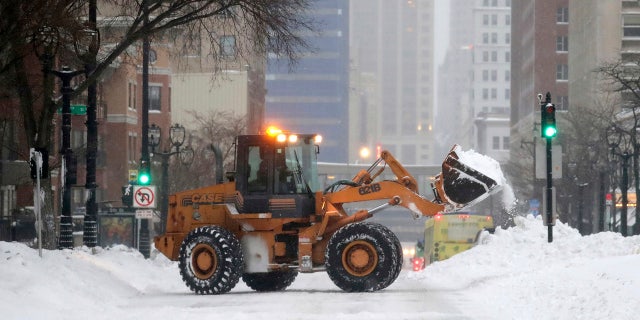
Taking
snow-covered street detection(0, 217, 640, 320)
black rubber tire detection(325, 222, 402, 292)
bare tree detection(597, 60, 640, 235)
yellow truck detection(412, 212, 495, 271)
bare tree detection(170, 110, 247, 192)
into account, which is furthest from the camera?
bare tree detection(170, 110, 247, 192)

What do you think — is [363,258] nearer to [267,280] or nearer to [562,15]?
[267,280]

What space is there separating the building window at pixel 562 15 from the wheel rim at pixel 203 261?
12611cm

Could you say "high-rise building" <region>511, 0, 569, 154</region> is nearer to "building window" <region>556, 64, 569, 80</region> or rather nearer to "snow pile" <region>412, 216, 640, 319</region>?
"building window" <region>556, 64, 569, 80</region>

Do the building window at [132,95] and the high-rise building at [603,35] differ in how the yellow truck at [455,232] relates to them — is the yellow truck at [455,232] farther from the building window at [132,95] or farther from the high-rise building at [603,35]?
the high-rise building at [603,35]

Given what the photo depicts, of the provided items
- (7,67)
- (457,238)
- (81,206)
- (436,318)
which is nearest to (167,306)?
(436,318)

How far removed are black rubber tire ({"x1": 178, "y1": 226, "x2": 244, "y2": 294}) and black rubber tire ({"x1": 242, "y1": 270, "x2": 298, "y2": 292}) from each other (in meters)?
1.94

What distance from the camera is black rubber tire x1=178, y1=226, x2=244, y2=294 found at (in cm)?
2600

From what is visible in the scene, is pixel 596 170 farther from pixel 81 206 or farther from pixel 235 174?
pixel 235 174

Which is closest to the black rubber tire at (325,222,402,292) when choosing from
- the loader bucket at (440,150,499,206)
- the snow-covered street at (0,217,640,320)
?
the snow-covered street at (0,217,640,320)

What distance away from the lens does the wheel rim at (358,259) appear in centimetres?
2556

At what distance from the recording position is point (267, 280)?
28.3m

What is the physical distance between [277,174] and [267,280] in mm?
2588

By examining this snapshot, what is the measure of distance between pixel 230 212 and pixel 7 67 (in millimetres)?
5042

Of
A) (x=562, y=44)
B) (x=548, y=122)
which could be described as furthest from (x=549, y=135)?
(x=562, y=44)
